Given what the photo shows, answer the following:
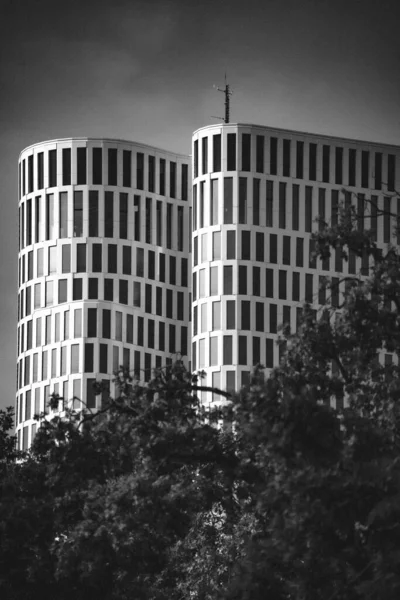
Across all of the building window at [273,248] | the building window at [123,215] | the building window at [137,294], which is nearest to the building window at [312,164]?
the building window at [273,248]

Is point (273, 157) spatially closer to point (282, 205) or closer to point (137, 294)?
point (282, 205)

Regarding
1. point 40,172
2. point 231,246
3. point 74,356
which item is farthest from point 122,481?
point 40,172

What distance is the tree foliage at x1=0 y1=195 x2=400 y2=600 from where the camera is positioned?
89.7 feet

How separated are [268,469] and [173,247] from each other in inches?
5637

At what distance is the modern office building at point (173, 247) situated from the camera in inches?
6206

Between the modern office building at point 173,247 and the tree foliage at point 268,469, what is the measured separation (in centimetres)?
11752

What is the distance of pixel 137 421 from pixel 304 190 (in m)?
129

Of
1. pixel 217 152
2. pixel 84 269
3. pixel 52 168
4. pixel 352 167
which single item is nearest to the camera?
pixel 217 152

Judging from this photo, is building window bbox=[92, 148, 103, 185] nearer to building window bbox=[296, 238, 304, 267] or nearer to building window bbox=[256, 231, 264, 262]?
building window bbox=[256, 231, 264, 262]

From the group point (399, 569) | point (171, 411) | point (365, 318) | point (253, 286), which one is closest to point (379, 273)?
point (365, 318)

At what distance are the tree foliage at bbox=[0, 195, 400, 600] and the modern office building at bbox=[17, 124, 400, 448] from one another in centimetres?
11752

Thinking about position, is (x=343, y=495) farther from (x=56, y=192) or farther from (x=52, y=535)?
(x=56, y=192)

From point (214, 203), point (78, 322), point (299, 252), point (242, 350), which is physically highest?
point (214, 203)

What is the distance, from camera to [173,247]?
174 meters
